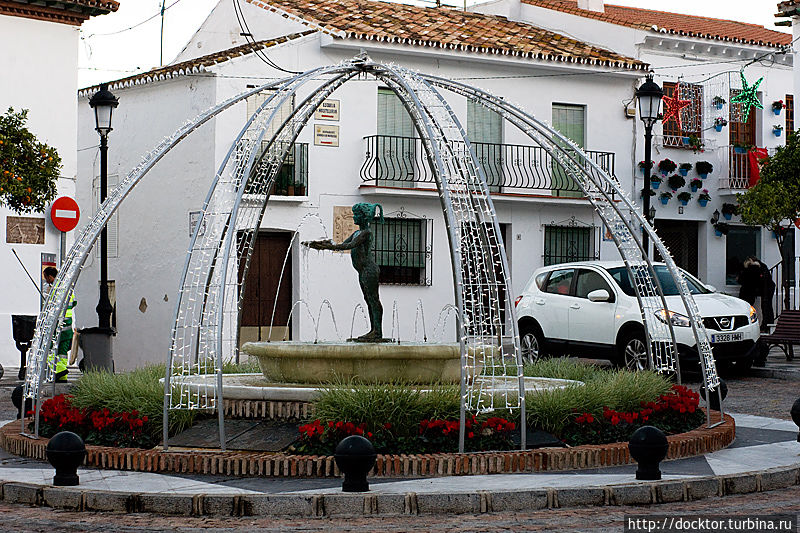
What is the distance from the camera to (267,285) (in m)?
25.5

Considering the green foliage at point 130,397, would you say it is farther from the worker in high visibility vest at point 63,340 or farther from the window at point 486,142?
the window at point 486,142

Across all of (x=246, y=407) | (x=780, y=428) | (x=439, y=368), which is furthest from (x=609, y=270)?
(x=246, y=407)

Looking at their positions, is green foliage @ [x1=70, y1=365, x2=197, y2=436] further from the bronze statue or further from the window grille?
the window grille

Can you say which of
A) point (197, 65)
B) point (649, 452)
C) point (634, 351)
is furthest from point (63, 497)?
point (197, 65)

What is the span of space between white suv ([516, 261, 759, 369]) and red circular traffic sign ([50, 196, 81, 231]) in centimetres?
766

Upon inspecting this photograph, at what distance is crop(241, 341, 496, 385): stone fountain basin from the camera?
10.7m

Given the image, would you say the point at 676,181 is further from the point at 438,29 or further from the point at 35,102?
the point at 35,102

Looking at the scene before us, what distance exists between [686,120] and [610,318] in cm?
1221

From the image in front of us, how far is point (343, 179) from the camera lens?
25.7m

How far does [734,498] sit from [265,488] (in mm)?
3263

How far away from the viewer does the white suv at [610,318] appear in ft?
58.0

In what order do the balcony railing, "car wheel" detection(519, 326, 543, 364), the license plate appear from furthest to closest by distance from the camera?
the balcony railing, "car wheel" detection(519, 326, 543, 364), the license plate

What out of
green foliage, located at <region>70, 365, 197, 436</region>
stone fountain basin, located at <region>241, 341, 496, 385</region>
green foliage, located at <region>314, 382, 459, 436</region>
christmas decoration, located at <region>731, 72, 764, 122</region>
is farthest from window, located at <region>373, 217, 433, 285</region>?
green foliage, located at <region>314, 382, 459, 436</region>

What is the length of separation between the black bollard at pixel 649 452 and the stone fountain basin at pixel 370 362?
6.83 ft
